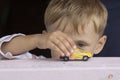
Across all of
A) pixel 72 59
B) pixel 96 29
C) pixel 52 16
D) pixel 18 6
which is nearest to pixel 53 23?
pixel 52 16

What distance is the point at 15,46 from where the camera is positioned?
0.87m

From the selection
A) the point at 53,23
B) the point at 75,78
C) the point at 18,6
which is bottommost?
the point at 75,78

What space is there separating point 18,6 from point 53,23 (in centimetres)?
102

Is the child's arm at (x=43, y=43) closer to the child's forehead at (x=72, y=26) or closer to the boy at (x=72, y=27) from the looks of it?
the boy at (x=72, y=27)

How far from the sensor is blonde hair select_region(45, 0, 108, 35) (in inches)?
36.5

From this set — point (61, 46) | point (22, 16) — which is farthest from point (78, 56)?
point (22, 16)

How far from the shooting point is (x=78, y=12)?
93 centimetres

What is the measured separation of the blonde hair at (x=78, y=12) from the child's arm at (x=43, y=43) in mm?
128

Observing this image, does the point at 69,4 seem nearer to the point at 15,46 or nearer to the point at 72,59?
the point at 15,46

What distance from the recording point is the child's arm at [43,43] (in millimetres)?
680

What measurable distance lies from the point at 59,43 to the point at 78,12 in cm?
26

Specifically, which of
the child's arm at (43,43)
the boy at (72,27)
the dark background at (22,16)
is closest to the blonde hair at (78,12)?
the boy at (72,27)

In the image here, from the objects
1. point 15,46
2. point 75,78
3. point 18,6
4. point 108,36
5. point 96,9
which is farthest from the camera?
point 18,6

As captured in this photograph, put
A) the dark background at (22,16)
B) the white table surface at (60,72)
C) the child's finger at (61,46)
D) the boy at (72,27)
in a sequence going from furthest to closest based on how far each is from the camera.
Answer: the dark background at (22,16), the boy at (72,27), the child's finger at (61,46), the white table surface at (60,72)
